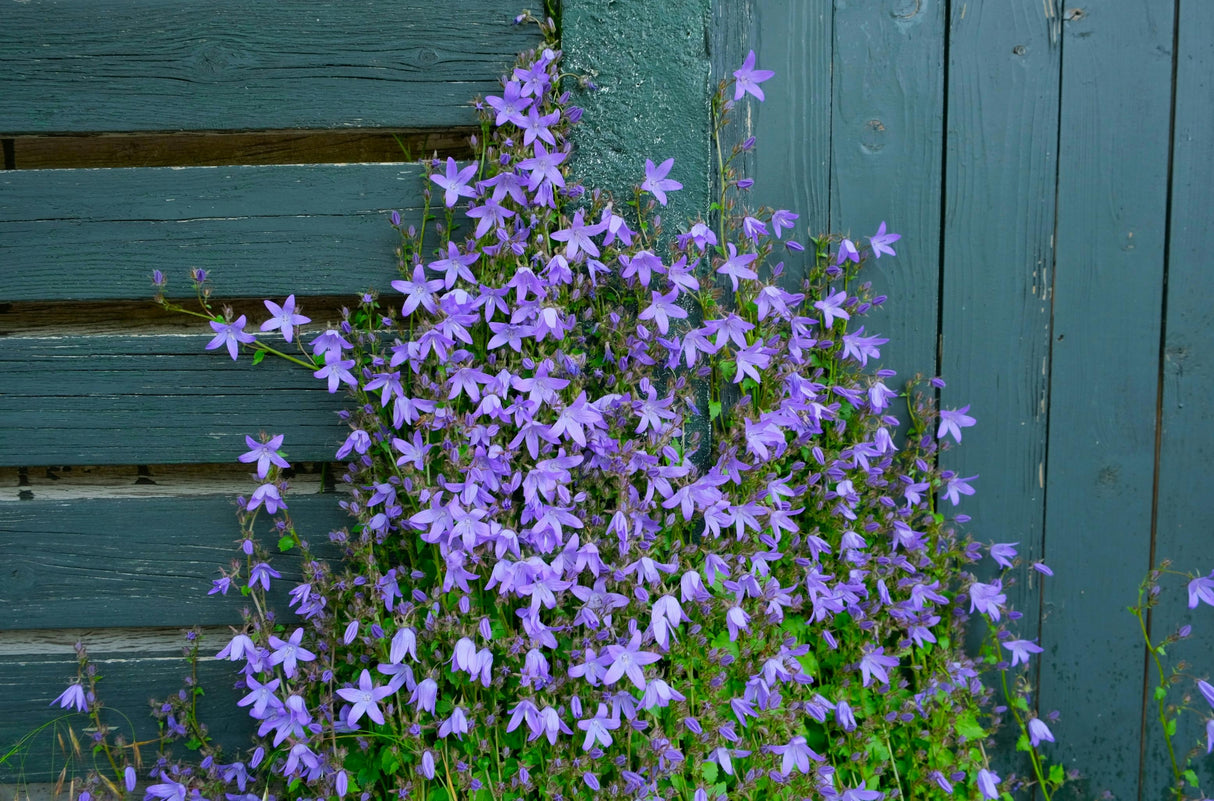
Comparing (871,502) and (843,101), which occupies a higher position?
(843,101)

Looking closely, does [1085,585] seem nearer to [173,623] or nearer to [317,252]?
[317,252]

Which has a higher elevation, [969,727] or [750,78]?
[750,78]

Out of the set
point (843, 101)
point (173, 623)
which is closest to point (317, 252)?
point (173, 623)

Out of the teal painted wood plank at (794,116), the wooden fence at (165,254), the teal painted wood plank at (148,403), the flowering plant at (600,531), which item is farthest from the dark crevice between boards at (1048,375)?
the teal painted wood plank at (148,403)

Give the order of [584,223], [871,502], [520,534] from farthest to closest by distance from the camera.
Answer: 1. [871,502]
2. [584,223]
3. [520,534]

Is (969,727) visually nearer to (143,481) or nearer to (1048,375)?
(1048,375)

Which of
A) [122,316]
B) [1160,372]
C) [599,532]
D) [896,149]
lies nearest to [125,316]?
[122,316]

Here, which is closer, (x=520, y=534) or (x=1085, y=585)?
(x=520, y=534)

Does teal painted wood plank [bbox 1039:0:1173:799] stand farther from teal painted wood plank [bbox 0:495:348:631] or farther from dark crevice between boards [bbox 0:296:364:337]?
teal painted wood plank [bbox 0:495:348:631]

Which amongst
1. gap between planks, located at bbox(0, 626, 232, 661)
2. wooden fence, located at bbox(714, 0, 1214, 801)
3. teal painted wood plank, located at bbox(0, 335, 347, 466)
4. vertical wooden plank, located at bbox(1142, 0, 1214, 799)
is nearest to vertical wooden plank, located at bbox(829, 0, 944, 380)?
wooden fence, located at bbox(714, 0, 1214, 801)
